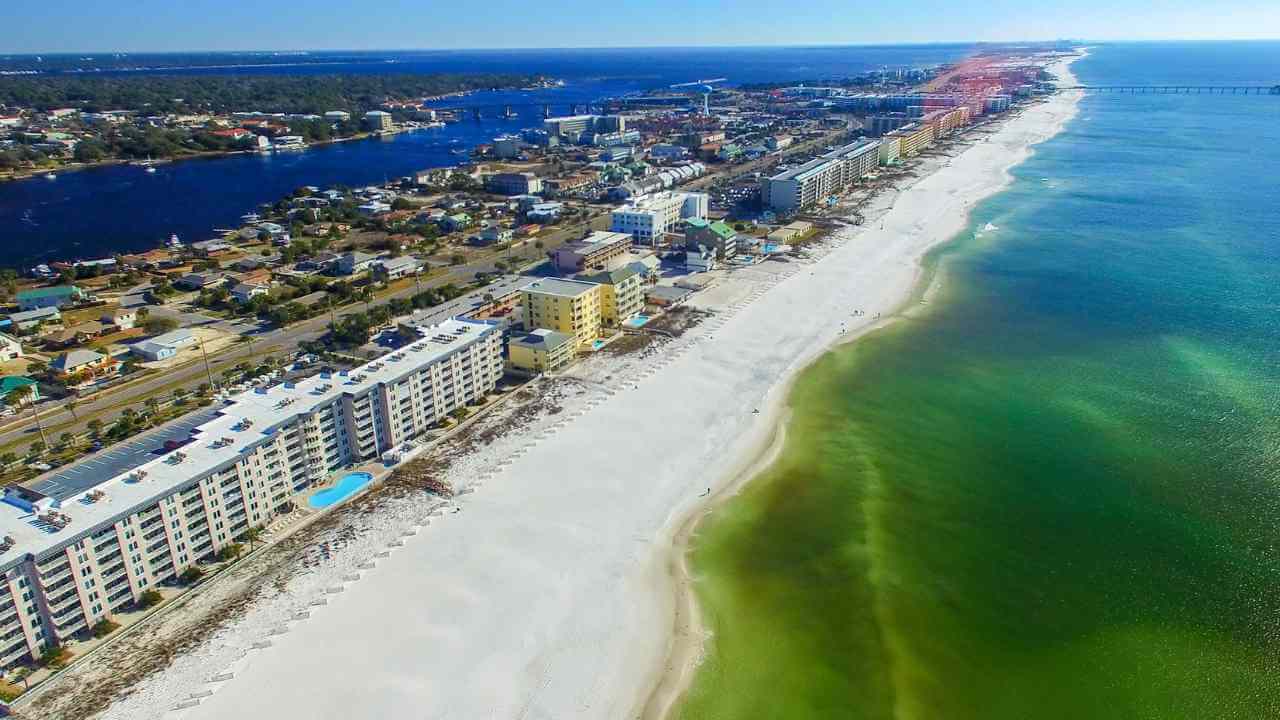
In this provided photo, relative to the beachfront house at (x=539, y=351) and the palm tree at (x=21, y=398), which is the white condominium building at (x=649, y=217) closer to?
the beachfront house at (x=539, y=351)

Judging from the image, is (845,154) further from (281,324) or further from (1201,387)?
(281,324)

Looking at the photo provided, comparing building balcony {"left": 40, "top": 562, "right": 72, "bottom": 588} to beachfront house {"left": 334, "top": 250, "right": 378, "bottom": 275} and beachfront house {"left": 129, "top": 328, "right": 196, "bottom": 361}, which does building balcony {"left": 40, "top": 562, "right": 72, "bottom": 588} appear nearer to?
beachfront house {"left": 129, "top": 328, "right": 196, "bottom": 361}

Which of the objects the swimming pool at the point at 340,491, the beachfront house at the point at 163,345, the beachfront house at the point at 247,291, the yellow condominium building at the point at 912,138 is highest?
the yellow condominium building at the point at 912,138

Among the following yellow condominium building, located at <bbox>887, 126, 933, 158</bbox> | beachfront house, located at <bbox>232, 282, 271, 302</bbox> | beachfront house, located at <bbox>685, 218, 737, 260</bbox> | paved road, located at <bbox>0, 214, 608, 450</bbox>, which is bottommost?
paved road, located at <bbox>0, 214, 608, 450</bbox>

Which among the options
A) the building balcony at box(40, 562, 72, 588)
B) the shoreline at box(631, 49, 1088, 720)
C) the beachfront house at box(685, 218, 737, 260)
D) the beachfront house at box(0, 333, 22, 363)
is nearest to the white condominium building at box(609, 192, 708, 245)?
the beachfront house at box(685, 218, 737, 260)

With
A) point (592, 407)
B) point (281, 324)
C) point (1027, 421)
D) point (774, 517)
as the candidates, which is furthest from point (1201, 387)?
point (281, 324)

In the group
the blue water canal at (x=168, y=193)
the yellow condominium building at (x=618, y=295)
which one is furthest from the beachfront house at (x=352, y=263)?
the blue water canal at (x=168, y=193)
